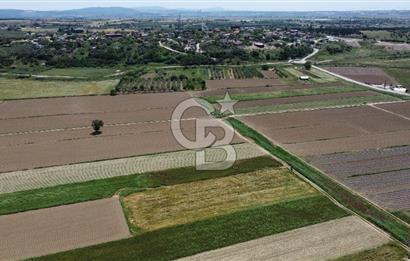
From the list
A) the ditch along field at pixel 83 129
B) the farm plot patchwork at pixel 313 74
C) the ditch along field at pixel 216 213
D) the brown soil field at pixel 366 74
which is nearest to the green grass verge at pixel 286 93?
the farm plot patchwork at pixel 313 74

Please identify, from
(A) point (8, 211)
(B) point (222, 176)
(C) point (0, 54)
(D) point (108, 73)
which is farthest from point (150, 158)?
(C) point (0, 54)

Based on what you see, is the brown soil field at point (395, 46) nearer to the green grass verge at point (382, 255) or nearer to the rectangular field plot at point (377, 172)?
the rectangular field plot at point (377, 172)

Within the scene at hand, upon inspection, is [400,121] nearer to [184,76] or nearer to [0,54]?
[184,76]

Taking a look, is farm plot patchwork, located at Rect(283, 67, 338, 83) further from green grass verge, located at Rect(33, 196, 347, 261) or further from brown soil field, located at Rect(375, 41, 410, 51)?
green grass verge, located at Rect(33, 196, 347, 261)

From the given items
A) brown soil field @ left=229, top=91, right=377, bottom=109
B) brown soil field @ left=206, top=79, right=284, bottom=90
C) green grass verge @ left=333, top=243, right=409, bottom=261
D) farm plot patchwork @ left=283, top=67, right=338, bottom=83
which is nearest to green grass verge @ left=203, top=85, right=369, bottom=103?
brown soil field @ left=229, top=91, right=377, bottom=109

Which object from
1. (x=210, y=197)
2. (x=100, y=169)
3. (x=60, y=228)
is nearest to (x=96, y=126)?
(x=100, y=169)

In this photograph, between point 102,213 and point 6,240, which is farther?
point 102,213

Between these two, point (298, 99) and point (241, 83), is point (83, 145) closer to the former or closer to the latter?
point (298, 99)
